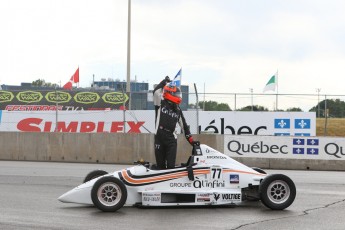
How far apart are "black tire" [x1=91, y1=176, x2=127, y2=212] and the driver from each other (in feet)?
3.18

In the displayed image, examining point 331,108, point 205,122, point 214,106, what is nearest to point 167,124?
point 214,106

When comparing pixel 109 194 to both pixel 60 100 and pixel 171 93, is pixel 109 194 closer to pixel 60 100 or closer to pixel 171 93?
pixel 171 93

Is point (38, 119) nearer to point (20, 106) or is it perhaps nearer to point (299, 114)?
point (20, 106)

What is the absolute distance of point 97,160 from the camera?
20.1 m

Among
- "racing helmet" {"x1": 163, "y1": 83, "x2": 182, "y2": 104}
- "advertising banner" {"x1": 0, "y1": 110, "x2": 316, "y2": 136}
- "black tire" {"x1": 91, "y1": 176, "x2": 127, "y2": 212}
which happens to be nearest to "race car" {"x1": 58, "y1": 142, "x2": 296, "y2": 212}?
"black tire" {"x1": 91, "y1": 176, "x2": 127, "y2": 212}

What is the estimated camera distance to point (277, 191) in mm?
8984

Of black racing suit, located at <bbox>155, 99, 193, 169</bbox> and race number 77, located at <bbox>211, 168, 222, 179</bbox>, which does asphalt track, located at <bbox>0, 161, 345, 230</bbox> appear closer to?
race number 77, located at <bbox>211, 168, 222, 179</bbox>

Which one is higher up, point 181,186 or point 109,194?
point 181,186

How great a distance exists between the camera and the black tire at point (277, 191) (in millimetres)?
8836

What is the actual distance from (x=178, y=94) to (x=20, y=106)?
75.7 feet

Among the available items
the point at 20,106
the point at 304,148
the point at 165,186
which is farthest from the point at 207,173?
the point at 20,106

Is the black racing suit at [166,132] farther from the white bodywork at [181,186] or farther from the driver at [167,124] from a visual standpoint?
the white bodywork at [181,186]

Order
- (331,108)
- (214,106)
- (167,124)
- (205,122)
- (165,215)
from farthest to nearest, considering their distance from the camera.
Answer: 1. (205,122)
2. (214,106)
3. (331,108)
4. (167,124)
5. (165,215)

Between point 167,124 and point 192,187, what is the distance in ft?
4.04
